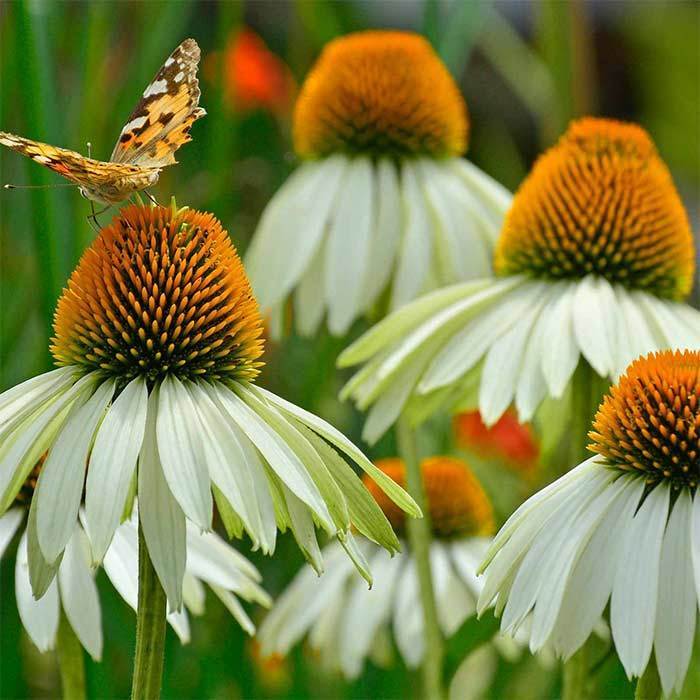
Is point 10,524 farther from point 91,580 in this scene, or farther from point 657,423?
point 657,423

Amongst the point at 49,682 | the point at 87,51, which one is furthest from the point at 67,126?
the point at 49,682

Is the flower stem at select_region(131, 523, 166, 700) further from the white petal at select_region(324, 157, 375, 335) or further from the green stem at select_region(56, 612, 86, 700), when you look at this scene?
the white petal at select_region(324, 157, 375, 335)

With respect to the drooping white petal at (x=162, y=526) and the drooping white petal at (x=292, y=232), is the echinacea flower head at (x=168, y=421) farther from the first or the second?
the drooping white petal at (x=292, y=232)

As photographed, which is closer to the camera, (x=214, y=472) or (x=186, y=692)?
(x=214, y=472)

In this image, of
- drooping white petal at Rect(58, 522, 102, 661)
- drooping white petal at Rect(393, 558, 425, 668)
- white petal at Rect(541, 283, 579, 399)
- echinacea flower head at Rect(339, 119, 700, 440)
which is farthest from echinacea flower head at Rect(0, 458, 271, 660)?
drooping white petal at Rect(393, 558, 425, 668)

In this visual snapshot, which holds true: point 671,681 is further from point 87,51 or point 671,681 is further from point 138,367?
point 87,51

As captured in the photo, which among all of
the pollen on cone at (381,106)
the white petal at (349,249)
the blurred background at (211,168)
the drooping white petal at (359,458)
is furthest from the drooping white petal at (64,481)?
the pollen on cone at (381,106)

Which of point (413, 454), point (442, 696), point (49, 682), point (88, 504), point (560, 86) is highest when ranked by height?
point (560, 86)
